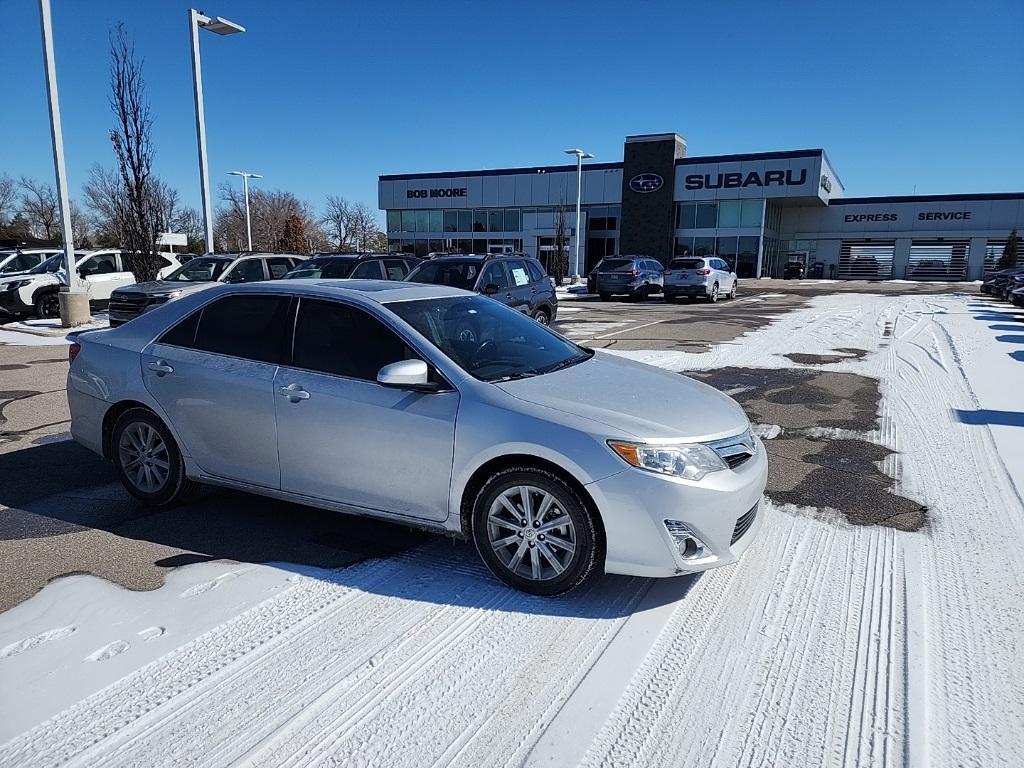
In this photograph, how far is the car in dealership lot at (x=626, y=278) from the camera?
2714 cm

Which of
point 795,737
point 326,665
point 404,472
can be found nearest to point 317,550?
point 404,472

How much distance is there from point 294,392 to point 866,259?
189ft

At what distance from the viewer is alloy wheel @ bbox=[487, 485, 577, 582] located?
342cm

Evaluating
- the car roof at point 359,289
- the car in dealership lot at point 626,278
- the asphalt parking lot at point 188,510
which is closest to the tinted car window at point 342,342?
the car roof at point 359,289

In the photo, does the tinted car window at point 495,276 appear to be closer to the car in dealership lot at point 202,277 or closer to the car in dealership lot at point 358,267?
the car in dealership lot at point 358,267

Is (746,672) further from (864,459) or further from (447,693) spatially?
(864,459)

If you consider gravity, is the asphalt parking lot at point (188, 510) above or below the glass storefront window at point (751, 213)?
below

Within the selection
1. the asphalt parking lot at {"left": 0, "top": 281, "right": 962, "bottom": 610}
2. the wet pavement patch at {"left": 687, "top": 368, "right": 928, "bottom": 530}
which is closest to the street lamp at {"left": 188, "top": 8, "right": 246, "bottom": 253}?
the asphalt parking lot at {"left": 0, "top": 281, "right": 962, "bottom": 610}

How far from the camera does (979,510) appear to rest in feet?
15.5

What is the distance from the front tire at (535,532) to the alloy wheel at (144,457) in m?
2.39

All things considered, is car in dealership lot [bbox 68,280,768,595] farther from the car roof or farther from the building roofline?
the building roofline

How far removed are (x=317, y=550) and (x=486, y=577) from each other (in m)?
1.07

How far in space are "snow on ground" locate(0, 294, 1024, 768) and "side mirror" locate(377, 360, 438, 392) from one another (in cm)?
105

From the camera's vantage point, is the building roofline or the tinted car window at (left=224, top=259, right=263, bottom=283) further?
the building roofline
